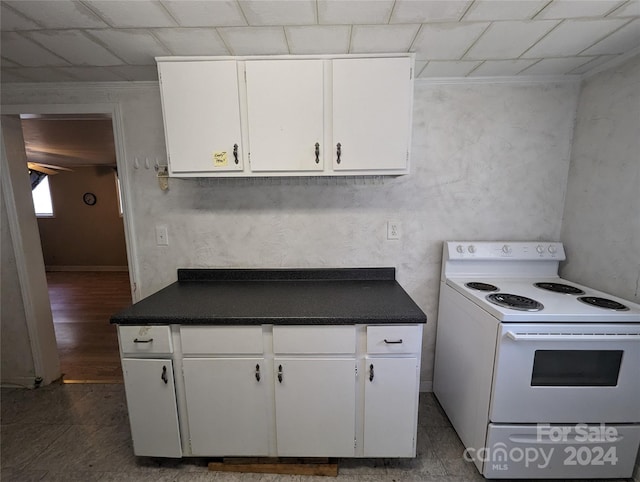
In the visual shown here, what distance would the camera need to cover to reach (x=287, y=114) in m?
1.41

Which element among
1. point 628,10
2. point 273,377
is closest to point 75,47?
point 273,377

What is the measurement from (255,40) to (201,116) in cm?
48

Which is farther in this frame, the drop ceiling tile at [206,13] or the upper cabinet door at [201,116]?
the upper cabinet door at [201,116]

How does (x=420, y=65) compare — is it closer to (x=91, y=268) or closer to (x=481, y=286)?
(x=481, y=286)

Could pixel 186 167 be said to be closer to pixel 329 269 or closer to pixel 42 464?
pixel 329 269

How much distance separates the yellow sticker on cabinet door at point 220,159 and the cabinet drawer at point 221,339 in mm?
884

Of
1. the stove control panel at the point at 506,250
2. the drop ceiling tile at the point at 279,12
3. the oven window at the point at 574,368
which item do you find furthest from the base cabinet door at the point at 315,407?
the drop ceiling tile at the point at 279,12

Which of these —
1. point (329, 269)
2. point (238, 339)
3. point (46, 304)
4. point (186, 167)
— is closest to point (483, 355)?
point (329, 269)

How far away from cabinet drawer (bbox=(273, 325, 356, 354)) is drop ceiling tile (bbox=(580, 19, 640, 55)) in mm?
1853

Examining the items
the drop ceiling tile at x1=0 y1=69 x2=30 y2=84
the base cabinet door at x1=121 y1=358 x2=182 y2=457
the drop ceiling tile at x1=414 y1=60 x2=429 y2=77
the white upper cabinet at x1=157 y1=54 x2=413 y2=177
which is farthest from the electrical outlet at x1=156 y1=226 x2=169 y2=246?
the drop ceiling tile at x1=414 y1=60 x2=429 y2=77

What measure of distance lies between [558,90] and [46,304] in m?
4.02

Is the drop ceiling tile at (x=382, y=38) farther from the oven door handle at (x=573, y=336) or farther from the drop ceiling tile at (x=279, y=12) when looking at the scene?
the oven door handle at (x=573, y=336)

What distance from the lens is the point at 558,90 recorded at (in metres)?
1.65

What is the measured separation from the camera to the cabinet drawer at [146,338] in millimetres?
1267
